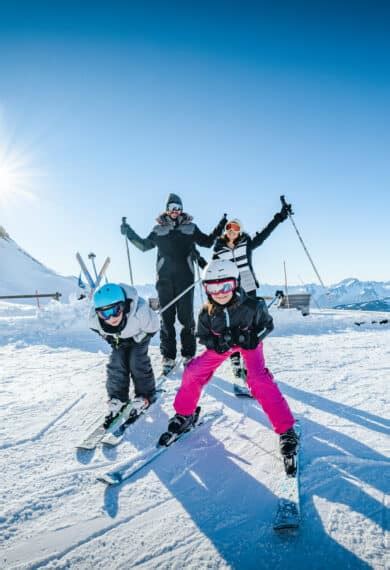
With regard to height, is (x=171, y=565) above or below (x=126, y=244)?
below

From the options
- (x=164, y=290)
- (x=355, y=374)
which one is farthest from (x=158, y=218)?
(x=355, y=374)

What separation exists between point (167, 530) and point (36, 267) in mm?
70539

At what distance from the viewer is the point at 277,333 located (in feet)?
29.8

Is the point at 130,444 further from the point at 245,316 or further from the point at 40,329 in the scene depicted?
the point at 40,329

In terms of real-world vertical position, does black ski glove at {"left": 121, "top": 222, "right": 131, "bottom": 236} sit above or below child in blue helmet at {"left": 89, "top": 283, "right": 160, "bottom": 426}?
above

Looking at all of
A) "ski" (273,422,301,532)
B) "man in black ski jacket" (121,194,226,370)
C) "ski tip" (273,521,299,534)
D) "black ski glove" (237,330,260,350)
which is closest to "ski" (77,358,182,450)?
"black ski glove" (237,330,260,350)

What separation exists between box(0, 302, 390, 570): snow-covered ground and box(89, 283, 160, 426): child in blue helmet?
323mm

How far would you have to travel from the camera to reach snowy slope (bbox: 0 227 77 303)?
5140 cm

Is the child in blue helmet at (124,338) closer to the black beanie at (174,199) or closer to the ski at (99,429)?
the ski at (99,429)

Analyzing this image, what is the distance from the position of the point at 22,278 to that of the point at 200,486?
6155 centimetres

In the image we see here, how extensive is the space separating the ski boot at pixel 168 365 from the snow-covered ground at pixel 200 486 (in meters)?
0.34

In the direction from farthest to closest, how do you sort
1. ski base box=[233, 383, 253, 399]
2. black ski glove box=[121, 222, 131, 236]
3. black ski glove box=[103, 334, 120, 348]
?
black ski glove box=[121, 222, 131, 236] → ski base box=[233, 383, 253, 399] → black ski glove box=[103, 334, 120, 348]

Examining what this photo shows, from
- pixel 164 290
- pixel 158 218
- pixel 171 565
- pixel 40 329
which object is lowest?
pixel 171 565

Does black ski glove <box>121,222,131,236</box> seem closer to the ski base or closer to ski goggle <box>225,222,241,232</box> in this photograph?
ski goggle <box>225,222,241,232</box>
